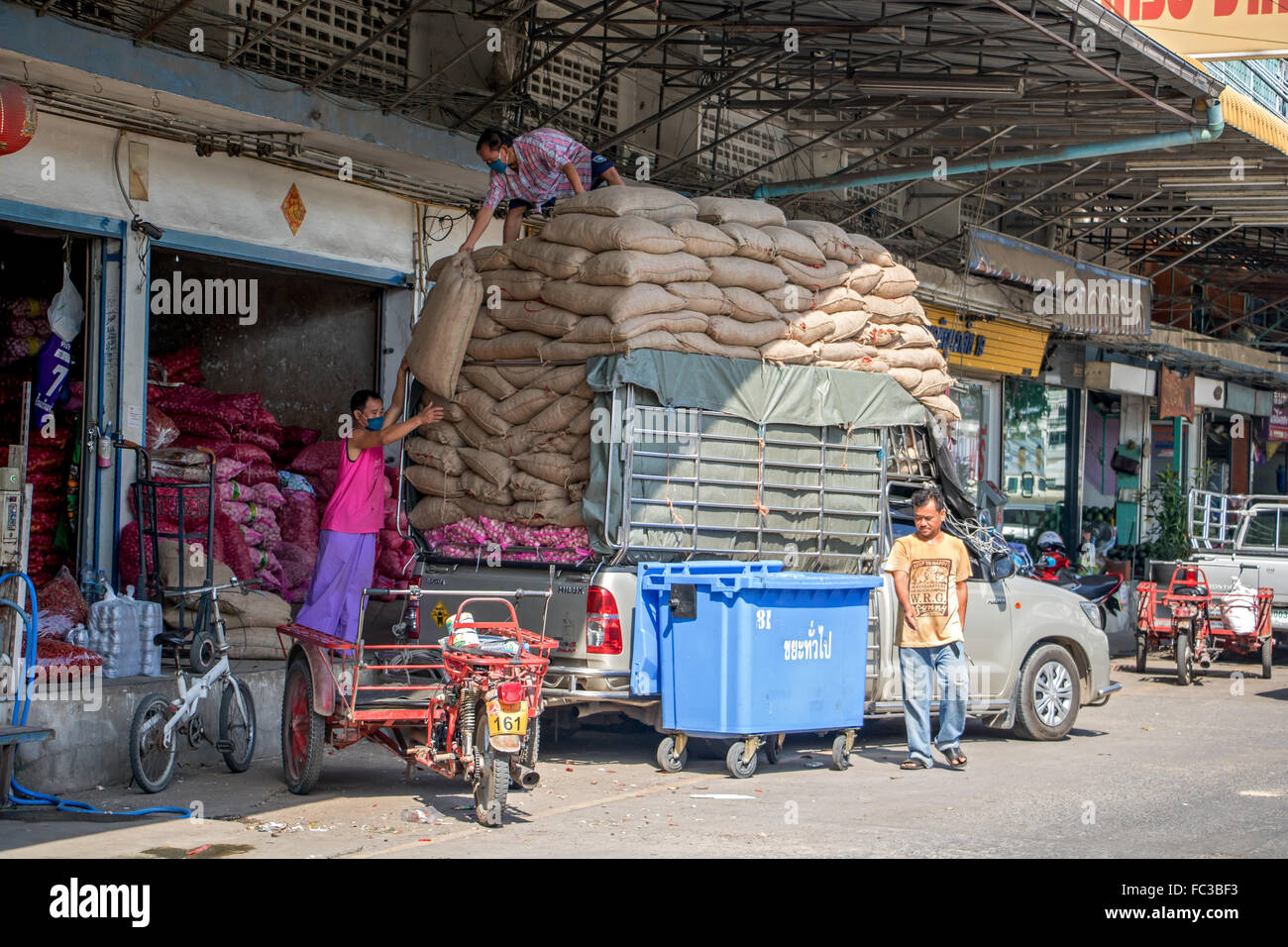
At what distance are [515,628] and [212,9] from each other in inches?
211

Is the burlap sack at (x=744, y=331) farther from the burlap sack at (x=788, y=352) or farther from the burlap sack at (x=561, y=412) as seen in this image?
the burlap sack at (x=561, y=412)

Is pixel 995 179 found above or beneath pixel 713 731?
above

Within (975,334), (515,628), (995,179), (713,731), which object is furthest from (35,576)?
(975,334)

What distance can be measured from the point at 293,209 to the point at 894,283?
4695 mm

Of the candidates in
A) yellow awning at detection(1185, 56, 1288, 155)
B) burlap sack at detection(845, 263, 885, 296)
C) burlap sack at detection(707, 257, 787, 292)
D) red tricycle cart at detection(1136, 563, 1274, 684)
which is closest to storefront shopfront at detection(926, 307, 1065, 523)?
red tricycle cart at detection(1136, 563, 1274, 684)

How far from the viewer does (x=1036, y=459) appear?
2297 cm

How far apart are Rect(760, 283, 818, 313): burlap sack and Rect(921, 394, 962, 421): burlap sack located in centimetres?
114

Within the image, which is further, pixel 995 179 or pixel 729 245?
pixel 995 179

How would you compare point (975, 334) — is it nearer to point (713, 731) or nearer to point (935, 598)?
point (935, 598)

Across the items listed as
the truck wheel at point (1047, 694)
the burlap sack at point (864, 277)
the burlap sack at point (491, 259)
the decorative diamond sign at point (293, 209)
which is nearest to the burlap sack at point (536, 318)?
the burlap sack at point (491, 259)

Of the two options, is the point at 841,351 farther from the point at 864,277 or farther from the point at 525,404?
the point at 525,404

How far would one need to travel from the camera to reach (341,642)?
7.35m

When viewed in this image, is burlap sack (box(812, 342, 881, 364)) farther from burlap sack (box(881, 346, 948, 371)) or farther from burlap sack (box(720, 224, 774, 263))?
burlap sack (box(720, 224, 774, 263))

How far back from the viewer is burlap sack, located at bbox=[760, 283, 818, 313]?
30.9 ft
